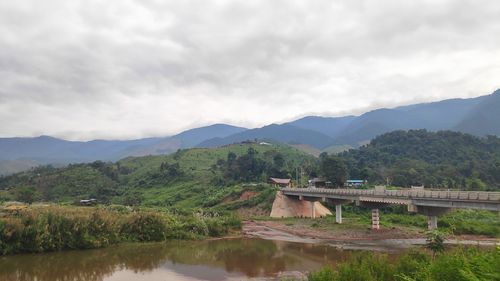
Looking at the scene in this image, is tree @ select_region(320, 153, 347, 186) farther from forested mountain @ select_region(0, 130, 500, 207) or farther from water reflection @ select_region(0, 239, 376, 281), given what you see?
water reflection @ select_region(0, 239, 376, 281)

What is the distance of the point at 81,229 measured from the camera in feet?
163

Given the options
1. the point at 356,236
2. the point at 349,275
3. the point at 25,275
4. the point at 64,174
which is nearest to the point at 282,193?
the point at 356,236

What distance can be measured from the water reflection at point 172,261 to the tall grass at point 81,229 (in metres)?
2.04

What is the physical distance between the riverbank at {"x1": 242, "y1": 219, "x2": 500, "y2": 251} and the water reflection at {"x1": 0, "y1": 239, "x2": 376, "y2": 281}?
5.92 metres

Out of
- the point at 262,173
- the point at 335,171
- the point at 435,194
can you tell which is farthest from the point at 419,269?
the point at 262,173

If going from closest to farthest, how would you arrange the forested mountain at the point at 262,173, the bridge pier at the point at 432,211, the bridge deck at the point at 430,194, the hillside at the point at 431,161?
the bridge deck at the point at 430,194, the bridge pier at the point at 432,211, the hillside at the point at 431,161, the forested mountain at the point at 262,173

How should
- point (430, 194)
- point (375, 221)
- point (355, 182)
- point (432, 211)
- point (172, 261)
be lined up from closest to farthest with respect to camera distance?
point (172, 261) → point (430, 194) → point (432, 211) → point (375, 221) → point (355, 182)

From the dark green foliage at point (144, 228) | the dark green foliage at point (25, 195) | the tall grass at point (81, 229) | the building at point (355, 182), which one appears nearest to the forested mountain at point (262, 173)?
the dark green foliage at point (25, 195)

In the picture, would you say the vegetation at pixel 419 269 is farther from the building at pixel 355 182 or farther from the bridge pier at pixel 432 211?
the building at pixel 355 182

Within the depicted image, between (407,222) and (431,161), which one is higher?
(431,161)

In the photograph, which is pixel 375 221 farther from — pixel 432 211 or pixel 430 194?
pixel 430 194

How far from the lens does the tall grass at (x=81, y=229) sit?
149 feet

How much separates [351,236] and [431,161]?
317 feet

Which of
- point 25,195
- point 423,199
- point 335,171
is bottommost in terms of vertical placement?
point 25,195
